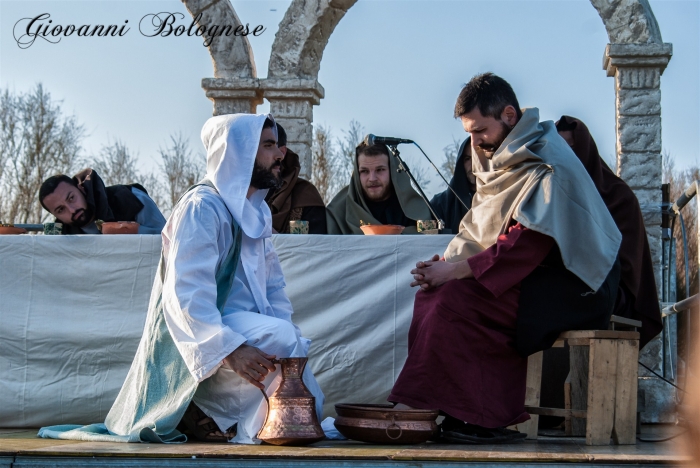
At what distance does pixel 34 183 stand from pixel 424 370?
18756 millimetres

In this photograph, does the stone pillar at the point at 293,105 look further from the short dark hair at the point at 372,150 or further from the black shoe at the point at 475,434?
the black shoe at the point at 475,434

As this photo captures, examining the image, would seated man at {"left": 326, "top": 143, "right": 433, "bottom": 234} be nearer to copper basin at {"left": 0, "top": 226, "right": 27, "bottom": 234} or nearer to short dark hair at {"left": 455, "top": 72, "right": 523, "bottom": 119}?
short dark hair at {"left": 455, "top": 72, "right": 523, "bottom": 119}

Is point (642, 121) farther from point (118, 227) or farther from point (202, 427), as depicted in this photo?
point (202, 427)

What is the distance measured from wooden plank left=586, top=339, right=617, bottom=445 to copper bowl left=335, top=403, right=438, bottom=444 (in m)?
0.64

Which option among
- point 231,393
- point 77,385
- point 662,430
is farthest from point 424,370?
point 77,385

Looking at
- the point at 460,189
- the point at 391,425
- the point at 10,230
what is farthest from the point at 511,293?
the point at 10,230

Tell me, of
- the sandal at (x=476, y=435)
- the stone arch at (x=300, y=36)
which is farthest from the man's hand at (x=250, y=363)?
the stone arch at (x=300, y=36)

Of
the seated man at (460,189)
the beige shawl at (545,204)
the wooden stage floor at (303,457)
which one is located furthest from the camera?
the seated man at (460,189)

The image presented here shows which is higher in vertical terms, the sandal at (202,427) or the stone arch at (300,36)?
the stone arch at (300,36)

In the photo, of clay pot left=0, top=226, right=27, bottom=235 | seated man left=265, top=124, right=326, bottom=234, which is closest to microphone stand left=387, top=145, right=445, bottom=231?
seated man left=265, top=124, right=326, bottom=234

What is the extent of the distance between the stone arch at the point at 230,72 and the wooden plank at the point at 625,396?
150 inches

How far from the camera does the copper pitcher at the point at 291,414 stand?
3.34 metres

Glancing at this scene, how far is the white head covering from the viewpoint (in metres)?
3.77

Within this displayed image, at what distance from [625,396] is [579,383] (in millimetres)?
624
